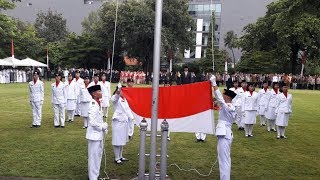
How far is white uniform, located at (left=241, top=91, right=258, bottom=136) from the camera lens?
14586 mm

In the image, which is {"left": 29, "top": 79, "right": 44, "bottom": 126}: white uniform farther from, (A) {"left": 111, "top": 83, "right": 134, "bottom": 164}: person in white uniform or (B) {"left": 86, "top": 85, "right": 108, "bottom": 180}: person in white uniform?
(B) {"left": 86, "top": 85, "right": 108, "bottom": 180}: person in white uniform

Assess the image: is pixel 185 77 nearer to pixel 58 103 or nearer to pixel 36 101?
pixel 58 103

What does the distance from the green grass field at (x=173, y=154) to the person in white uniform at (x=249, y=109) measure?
14.5 inches

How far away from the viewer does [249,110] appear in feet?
48.8

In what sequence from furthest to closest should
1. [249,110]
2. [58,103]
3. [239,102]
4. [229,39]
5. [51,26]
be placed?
[51,26], [229,39], [58,103], [249,110], [239,102]

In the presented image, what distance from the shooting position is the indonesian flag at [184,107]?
894 centimetres

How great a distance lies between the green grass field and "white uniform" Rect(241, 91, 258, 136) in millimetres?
391

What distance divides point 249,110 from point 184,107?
20.9 ft

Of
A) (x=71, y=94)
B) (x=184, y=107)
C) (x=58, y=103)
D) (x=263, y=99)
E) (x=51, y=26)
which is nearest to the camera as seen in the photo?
(x=184, y=107)

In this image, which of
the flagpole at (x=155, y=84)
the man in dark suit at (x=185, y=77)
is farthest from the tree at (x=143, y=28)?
the flagpole at (x=155, y=84)

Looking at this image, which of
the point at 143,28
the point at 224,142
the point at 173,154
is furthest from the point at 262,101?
the point at 143,28

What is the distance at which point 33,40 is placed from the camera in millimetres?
49781

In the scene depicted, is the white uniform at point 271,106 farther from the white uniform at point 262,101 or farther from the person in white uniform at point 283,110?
the person in white uniform at point 283,110

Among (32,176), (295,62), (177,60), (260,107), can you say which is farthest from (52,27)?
(32,176)
